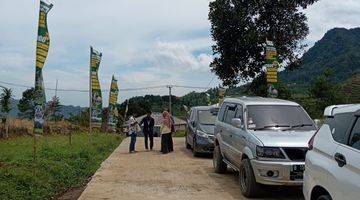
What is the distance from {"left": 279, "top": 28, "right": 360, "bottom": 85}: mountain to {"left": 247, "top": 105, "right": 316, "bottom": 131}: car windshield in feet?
146

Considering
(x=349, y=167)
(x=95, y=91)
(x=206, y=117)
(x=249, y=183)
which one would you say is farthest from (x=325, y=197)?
(x=95, y=91)

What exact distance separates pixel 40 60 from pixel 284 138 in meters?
5.80

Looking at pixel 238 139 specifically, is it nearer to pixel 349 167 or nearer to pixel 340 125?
pixel 340 125

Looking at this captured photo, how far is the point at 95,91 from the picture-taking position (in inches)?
816

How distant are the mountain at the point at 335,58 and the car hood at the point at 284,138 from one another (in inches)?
1799

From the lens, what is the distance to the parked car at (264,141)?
9141 mm

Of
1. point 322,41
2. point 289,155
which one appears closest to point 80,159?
point 289,155

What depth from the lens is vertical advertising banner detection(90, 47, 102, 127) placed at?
20.4 meters

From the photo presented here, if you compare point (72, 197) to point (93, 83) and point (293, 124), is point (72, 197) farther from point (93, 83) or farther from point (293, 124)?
point (93, 83)

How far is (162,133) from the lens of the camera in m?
19.3

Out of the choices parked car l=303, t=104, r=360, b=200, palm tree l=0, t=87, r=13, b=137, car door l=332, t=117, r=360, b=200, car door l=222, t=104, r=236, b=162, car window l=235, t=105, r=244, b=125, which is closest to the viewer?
car door l=332, t=117, r=360, b=200

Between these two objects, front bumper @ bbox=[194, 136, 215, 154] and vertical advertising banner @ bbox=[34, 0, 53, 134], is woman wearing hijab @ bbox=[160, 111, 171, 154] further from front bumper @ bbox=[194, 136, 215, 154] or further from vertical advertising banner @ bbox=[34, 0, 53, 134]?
vertical advertising banner @ bbox=[34, 0, 53, 134]

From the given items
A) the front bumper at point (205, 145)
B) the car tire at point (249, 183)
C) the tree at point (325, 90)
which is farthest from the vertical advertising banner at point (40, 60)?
the tree at point (325, 90)

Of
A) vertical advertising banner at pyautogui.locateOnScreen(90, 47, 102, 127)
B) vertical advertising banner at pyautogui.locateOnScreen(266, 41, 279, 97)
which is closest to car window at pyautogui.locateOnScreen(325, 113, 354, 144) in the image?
vertical advertising banner at pyautogui.locateOnScreen(266, 41, 279, 97)
